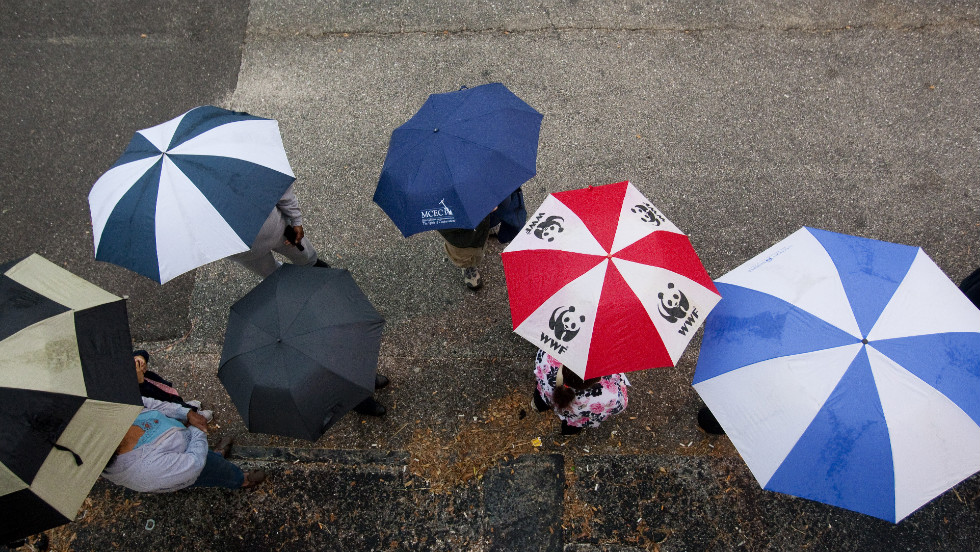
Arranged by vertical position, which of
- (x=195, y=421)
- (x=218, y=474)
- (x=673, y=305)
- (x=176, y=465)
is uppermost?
(x=673, y=305)

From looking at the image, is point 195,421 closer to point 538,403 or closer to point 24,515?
point 24,515

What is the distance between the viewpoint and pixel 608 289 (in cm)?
266

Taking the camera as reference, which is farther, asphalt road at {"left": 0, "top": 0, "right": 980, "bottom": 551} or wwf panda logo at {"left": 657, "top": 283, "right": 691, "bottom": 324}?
asphalt road at {"left": 0, "top": 0, "right": 980, "bottom": 551}

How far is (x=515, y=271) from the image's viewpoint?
2910 mm

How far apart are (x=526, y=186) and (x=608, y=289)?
7.82 feet

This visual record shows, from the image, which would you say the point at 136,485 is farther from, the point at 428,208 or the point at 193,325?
the point at 428,208

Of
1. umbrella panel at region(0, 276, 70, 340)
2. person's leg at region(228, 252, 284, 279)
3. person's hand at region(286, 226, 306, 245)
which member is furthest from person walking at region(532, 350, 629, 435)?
umbrella panel at region(0, 276, 70, 340)

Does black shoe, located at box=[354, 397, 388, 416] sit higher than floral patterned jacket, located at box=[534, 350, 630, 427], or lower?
lower

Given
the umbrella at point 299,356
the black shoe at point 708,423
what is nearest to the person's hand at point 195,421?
the umbrella at point 299,356

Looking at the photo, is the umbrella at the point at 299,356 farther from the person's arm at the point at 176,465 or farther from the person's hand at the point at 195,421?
the person's hand at the point at 195,421

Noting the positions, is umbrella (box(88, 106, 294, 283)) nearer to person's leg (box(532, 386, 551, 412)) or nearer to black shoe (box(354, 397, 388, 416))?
black shoe (box(354, 397, 388, 416))

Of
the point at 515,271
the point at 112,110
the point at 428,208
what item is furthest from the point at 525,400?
the point at 112,110

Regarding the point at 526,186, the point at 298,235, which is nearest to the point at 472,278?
the point at 526,186

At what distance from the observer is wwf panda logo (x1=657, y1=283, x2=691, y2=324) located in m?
2.68
